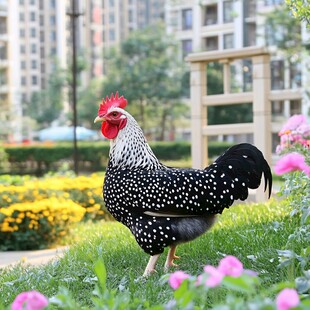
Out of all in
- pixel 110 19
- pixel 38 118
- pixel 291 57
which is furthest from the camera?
pixel 110 19

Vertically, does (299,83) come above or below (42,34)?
below

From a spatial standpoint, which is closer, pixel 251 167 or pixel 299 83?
pixel 251 167

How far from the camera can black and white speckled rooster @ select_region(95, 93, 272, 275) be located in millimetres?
4625

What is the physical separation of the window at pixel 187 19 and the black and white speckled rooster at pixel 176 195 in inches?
1967

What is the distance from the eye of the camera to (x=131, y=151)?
4.86 m

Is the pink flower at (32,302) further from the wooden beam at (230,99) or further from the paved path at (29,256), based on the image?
the wooden beam at (230,99)

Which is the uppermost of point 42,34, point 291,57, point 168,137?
point 42,34

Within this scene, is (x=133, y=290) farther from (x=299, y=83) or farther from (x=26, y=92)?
(x=26, y=92)

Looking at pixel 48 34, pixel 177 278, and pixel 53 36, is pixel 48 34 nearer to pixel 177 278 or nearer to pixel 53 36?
pixel 53 36

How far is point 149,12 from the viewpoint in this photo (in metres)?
89.9

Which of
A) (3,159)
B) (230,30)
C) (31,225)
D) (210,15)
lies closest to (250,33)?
(230,30)

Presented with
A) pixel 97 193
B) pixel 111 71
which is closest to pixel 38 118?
pixel 111 71

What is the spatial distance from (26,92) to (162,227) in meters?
73.3

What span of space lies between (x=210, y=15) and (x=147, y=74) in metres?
12.0
